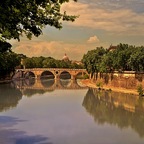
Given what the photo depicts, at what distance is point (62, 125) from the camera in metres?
23.8

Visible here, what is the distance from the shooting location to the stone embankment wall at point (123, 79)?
50.2m

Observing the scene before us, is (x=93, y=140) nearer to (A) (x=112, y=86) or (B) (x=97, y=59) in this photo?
(A) (x=112, y=86)

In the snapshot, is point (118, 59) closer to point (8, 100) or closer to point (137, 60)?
point (137, 60)

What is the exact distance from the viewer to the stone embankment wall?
50.2 metres

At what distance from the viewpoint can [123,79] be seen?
54750mm

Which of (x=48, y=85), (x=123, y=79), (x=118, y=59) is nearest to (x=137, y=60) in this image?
(x=118, y=59)

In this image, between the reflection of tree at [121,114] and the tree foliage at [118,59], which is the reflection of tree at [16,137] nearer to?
the reflection of tree at [121,114]

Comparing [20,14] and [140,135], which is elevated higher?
[20,14]

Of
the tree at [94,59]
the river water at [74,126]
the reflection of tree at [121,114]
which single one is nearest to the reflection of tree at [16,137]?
the river water at [74,126]

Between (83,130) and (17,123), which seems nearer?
(83,130)

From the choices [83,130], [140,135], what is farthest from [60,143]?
[140,135]

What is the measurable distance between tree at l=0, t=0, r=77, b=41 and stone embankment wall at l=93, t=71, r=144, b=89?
3947 cm

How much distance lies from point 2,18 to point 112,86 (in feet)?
165

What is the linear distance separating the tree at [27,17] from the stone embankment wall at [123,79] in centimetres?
3947
